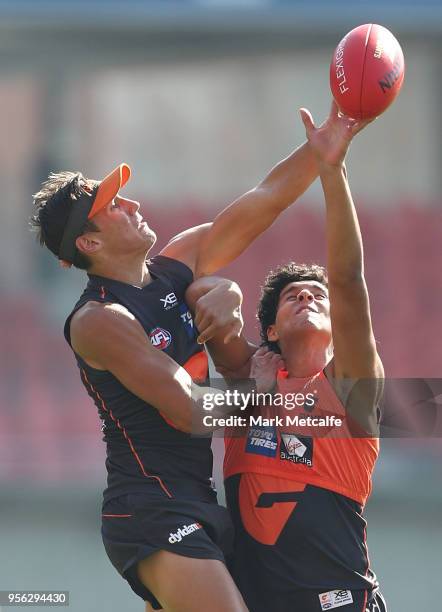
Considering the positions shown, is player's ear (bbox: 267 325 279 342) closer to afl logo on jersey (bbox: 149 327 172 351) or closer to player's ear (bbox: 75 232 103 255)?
afl logo on jersey (bbox: 149 327 172 351)

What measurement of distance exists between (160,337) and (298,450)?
689 mm

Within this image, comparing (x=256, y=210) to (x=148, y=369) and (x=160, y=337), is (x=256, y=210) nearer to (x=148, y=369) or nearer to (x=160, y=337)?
(x=160, y=337)

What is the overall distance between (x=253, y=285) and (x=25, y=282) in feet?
8.36

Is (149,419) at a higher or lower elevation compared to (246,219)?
lower

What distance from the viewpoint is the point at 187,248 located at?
5055 mm

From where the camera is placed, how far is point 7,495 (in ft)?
38.6

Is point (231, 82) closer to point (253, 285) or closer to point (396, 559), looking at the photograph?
point (253, 285)

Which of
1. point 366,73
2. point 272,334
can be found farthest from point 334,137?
point 272,334

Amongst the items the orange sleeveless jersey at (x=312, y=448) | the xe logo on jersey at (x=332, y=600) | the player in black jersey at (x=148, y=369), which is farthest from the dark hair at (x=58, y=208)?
the xe logo on jersey at (x=332, y=600)

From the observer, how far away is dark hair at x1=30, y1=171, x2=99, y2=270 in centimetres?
478

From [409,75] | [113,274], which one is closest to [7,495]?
[409,75]

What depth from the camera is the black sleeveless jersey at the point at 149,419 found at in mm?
4590

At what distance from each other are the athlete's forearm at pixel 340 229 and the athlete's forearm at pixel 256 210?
688 mm

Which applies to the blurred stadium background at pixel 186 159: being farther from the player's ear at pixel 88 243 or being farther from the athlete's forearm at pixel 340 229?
the athlete's forearm at pixel 340 229
